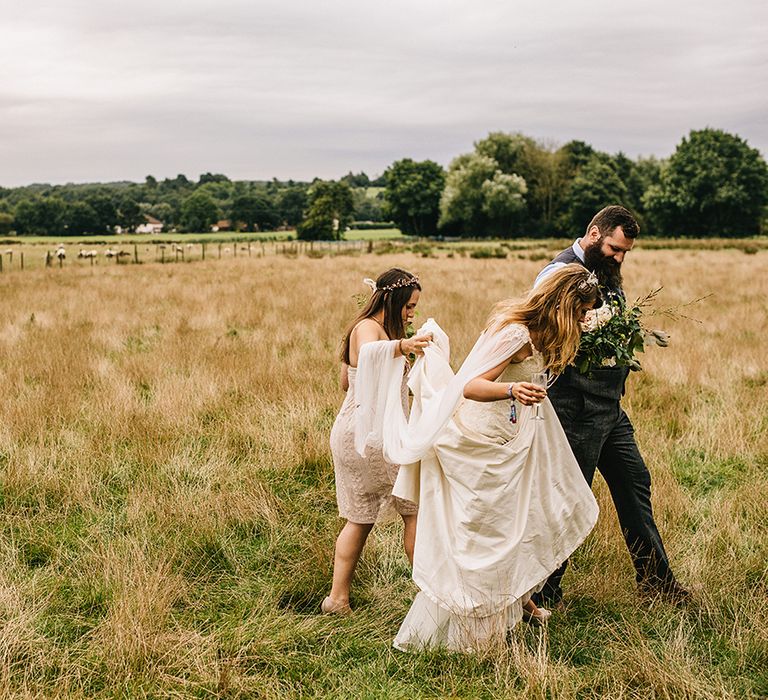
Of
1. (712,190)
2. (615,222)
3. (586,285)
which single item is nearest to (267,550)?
(586,285)

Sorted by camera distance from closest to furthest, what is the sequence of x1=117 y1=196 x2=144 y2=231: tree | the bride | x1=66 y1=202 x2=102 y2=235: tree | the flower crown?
the bride
the flower crown
x1=66 y1=202 x2=102 y2=235: tree
x1=117 y1=196 x2=144 y2=231: tree

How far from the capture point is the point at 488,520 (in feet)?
11.7

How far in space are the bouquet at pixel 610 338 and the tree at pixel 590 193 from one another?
6329 centimetres

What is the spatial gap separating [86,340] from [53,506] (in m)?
7.02

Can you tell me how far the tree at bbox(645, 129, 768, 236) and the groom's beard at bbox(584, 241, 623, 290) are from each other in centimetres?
6685

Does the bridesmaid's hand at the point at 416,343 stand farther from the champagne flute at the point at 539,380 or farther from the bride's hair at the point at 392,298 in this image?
the champagne flute at the point at 539,380

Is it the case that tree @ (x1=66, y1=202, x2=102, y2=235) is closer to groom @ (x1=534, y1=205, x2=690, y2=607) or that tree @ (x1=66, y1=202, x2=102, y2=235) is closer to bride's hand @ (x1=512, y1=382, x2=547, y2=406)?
groom @ (x1=534, y1=205, x2=690, y2=607)

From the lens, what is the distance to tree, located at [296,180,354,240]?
71.2 m

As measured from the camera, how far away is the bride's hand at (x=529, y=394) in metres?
3.33

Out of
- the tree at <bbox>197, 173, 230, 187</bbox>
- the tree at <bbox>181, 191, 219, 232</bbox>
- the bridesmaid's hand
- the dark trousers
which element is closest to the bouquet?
the dark trousers

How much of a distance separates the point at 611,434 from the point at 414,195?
3074 inches

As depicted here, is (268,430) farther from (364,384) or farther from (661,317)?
(661,317)

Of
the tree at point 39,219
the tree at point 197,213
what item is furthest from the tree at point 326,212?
the tree at point 39,219

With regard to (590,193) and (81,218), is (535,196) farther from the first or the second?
(81,218)
